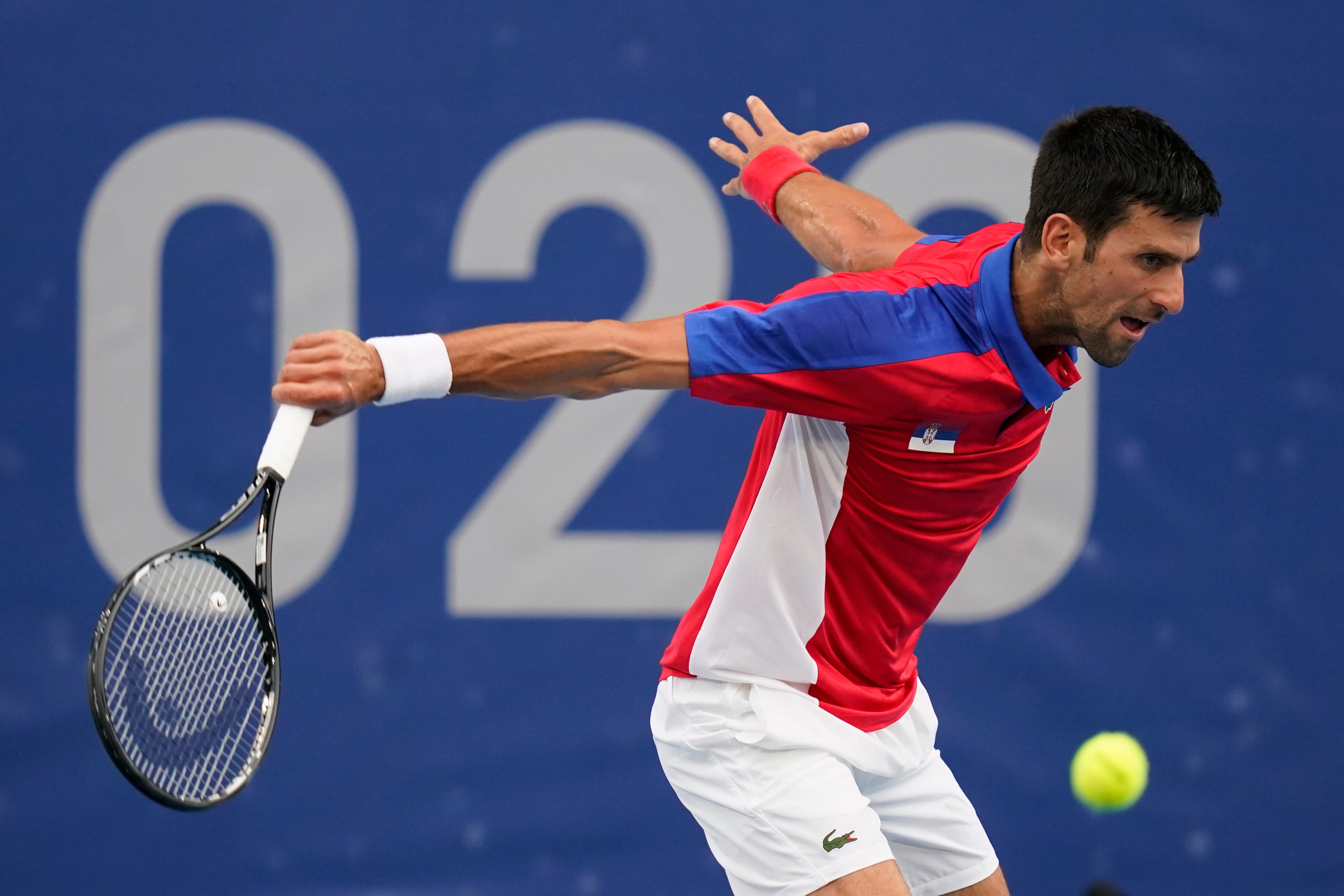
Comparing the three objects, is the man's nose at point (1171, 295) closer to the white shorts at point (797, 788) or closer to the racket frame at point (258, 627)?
the white shorts at point (797, 788)

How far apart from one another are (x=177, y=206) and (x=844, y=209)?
1911mm

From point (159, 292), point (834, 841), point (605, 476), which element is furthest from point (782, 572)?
point (159, 292)

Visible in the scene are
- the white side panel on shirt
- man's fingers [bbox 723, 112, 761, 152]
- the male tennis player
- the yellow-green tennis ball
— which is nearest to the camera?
the male tennis player

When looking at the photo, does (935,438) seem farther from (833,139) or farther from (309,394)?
(309,394)

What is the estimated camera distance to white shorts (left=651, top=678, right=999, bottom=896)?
7.79 feet

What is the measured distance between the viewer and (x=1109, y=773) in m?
3.50

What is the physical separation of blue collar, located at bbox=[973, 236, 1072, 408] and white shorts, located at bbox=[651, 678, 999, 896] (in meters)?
0.66

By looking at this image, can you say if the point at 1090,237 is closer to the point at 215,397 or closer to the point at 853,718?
the point at 853,718

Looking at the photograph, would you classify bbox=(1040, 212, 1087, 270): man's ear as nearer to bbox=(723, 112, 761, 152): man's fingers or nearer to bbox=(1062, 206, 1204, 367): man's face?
bbox=(1062, 206, 1204, 367): man's face

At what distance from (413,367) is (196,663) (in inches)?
28.1

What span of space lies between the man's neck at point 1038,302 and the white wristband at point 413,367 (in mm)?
918

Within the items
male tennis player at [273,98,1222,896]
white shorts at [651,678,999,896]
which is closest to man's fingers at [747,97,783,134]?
male tennis player at [273,98,1222,896]

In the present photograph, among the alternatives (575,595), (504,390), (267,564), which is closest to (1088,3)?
(575,595)

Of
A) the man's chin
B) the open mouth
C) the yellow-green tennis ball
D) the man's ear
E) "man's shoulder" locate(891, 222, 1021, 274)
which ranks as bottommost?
the yellow-green tennis ball
